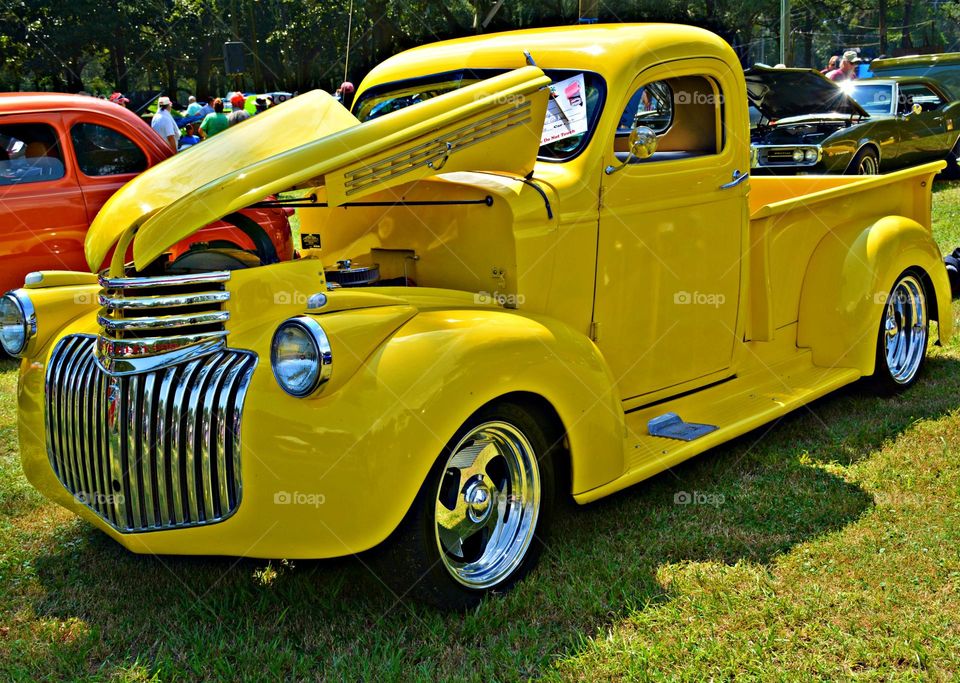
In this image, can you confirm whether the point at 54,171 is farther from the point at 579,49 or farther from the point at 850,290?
the point at 850,290

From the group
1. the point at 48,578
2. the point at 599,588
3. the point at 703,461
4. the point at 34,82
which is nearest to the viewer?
the point at 599,588

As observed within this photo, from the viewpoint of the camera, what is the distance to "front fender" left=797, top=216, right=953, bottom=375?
5.06 metres

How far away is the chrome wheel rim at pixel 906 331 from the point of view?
5.47 meters

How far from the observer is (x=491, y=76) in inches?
171

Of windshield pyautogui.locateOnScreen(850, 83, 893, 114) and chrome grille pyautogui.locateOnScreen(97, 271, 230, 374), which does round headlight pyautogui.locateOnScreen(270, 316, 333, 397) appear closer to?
chrome grille pyautogui.locateOnScreen(97, 271, 230, 374)

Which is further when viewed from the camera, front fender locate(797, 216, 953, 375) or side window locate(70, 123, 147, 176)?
side window locate(70, 123, 147, 176)

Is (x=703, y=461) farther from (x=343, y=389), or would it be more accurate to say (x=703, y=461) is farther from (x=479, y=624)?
(x=343, y=389)

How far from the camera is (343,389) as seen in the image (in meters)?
2.97

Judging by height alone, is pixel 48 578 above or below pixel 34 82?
below

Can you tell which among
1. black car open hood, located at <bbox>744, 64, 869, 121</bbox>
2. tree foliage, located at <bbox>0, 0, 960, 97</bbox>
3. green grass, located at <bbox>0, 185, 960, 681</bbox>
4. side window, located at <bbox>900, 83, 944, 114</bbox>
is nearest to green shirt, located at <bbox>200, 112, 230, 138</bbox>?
black car open hood, located at <bbox>744, 64, 869, 121</bbox>

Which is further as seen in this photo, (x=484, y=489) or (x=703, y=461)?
(x=703, y=461)

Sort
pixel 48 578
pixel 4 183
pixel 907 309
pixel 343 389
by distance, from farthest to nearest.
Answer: pixel 4 183
pixel 907 309
pixel 48 578
pixel 343 389

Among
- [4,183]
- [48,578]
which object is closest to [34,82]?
[4,183]

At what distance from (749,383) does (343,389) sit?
2.59 metres
